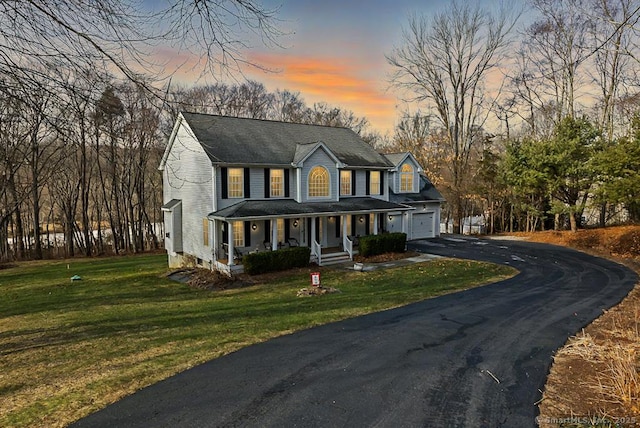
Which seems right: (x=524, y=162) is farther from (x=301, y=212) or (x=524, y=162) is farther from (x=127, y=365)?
(x=127, y=365)

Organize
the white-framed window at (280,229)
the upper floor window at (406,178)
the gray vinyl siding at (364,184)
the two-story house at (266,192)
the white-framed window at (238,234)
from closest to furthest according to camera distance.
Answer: the two-story house at (266,192) → the white-framed window at (238,234) → the white-framed window at (280,229) → the gray vinyl siding at (364,184) → the upper floor window at (406,178)

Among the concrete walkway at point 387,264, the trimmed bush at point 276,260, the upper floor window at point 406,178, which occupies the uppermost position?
the upper floor window at point 406,178

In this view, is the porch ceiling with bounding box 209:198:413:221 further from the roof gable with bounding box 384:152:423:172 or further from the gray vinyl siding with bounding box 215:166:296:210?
the roof gable with bounding box 384:152:423:172

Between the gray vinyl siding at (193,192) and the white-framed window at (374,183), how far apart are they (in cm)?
1006

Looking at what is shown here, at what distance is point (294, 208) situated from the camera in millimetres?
18828

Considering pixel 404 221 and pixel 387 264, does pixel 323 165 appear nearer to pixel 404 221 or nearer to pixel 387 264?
pixel 387 264

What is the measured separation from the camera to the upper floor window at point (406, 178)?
2737cm

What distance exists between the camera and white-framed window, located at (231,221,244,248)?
18375mm

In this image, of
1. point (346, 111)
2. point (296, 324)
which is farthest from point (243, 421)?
point (346, 111)

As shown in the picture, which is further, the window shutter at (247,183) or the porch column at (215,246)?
the window shutter at (247,183)

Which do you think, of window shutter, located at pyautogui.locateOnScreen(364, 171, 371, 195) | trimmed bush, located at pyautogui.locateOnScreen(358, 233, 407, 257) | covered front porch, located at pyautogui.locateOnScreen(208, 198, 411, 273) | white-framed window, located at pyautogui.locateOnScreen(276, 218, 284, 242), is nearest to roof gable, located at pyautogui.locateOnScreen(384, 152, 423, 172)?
window shutter, located at pyautogui.locateOnScreen(364, 171, 371, 195)

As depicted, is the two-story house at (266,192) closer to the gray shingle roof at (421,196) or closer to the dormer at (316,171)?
the dormer at (316,171)

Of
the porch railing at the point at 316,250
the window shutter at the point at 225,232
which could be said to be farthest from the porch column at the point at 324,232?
the window shutter at the point at 225,232

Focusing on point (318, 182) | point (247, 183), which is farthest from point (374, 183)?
point (247, 183)
